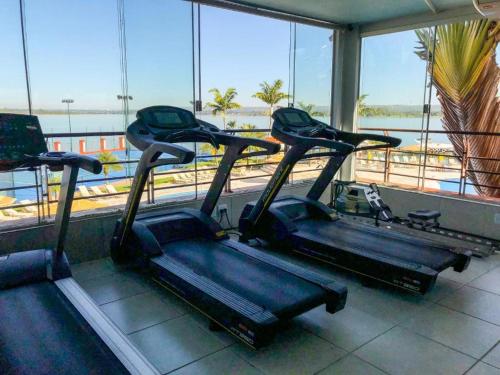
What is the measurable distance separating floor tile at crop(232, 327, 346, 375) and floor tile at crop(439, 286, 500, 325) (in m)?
1.18

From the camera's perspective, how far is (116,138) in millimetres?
4324

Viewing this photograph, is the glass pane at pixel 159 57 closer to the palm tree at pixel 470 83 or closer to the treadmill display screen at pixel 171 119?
the treadmill display screen at pixel 171 119

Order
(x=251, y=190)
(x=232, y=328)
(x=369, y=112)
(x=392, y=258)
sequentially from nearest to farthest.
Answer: (x=232, y=328)
(x=392, y=258)
(x=251, y=190)
(x=369, y=112)

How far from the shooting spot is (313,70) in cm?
593

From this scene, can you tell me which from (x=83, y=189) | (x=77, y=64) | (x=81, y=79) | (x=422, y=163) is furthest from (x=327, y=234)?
(x=77, y=64)

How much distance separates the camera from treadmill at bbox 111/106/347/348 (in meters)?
2.46

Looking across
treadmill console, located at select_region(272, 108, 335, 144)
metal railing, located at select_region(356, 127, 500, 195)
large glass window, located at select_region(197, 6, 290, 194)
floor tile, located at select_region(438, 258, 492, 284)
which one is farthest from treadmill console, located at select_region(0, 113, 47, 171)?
large glass window, located at select_region(197, 6, 290, 194)

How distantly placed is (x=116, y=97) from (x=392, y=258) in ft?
12.1

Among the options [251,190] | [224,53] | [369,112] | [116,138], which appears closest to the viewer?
[116,138]

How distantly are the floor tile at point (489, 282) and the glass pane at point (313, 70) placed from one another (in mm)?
3333

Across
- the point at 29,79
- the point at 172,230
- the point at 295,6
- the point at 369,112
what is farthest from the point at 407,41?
the point at 29,79

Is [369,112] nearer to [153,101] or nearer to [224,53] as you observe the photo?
[153,101]

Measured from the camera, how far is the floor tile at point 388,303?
9.41 ft

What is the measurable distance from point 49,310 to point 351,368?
5.90 ft
